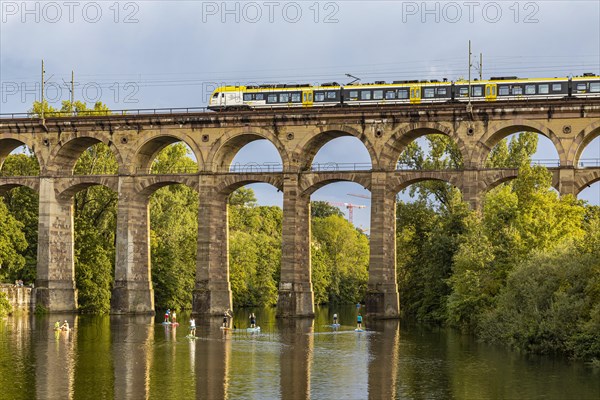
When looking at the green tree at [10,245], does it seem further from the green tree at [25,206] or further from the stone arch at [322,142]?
the stone arch at [322,142]

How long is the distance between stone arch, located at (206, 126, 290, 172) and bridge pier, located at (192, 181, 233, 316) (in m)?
1.79

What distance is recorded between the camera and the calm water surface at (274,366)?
45656 millimetres

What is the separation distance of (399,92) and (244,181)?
14822mm

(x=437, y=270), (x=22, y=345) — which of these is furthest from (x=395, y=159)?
(x=22, y=345)

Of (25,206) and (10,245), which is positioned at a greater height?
(25,206)

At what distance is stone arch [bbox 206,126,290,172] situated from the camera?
88250mm

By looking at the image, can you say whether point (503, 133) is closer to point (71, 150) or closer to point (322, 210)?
point (71, 150)

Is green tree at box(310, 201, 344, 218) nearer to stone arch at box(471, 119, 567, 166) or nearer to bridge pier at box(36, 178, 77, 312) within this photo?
bridge pier at box(36, 178, 77, 312)

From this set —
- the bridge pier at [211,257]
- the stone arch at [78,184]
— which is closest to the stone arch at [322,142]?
the bridge pier at [211,257]

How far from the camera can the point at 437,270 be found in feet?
267

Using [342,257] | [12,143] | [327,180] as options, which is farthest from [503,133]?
[342,257]

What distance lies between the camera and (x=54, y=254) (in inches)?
3639

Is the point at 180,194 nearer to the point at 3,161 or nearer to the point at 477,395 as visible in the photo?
the point at 3,161

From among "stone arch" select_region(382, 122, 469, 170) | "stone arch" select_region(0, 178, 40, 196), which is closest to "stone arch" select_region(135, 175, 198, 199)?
"stone arch" select_region(0, 178, 40, 196)
